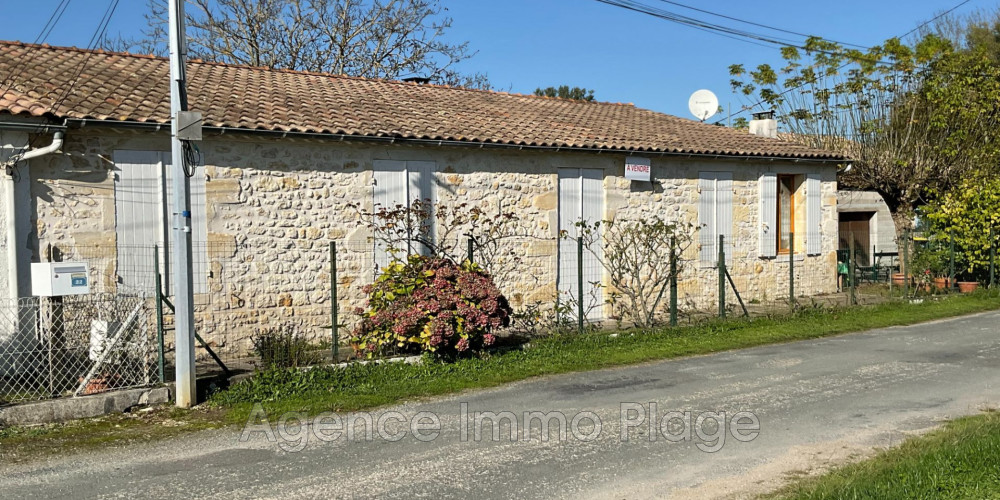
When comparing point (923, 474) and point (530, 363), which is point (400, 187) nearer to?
point (530, 363)

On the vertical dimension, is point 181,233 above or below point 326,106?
below

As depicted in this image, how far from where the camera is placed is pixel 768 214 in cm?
1595

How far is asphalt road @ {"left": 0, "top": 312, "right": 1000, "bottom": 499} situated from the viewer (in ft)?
17.0

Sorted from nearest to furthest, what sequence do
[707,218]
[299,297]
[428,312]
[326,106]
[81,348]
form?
[81,348] < [428,312] < [299,297] < [326,106] < [707,218]

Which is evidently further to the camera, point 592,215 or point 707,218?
point 707,218

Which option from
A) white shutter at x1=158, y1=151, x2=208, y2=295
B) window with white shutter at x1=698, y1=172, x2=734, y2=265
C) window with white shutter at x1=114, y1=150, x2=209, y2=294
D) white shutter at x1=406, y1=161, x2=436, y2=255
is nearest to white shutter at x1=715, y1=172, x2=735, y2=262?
window with white shutter at x1=698, y1=172, x2=734, y2=265

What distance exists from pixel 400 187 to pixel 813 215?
920 cm

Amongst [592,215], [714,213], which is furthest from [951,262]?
[592,215]

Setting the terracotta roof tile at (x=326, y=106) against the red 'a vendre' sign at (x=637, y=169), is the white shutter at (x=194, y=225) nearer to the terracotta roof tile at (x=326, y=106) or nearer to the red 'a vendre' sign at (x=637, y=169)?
the terracotta roof tile at (x=326, y=106)

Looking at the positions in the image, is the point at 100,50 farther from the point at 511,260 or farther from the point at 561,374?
the point at 561,374

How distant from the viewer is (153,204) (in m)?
9.96

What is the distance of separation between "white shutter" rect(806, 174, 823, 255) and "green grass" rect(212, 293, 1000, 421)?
2.67m

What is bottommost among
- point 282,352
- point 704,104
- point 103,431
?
point 103,431

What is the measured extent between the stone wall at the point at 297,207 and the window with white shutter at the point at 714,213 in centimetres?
39
